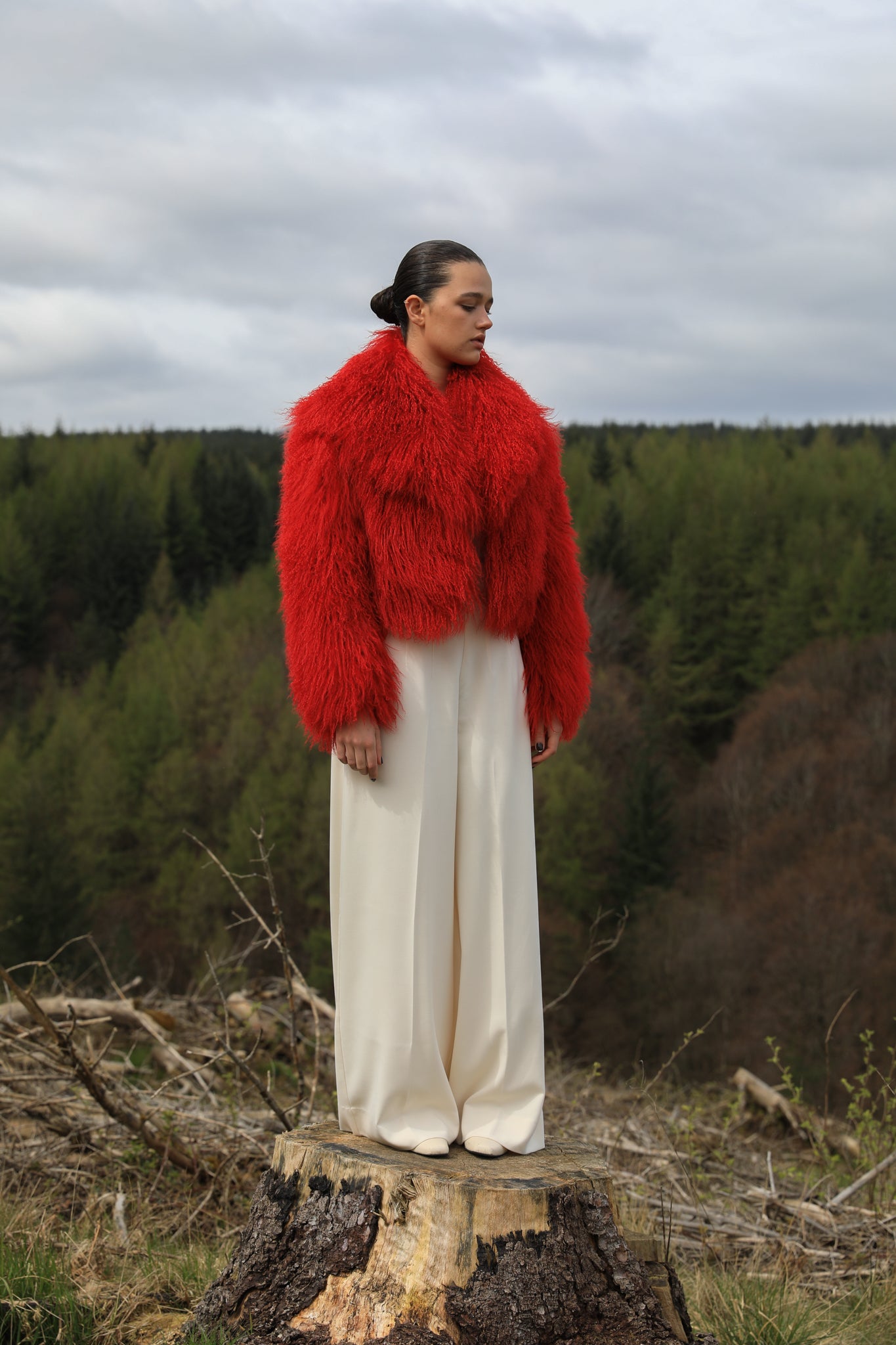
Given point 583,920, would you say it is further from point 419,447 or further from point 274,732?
point 419,447

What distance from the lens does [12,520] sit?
7444 centimetres

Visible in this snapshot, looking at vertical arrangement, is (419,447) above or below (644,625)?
above

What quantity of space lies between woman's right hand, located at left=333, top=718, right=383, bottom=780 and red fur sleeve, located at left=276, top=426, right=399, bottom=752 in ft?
0.08

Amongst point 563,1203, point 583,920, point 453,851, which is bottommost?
point 583,920

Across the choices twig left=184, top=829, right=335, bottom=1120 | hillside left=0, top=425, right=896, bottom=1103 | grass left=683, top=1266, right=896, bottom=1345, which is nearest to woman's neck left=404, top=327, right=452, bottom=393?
twig left=184, top=829, right=335, bottom=1120

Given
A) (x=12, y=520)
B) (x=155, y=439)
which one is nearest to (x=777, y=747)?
(x=12, y=520)

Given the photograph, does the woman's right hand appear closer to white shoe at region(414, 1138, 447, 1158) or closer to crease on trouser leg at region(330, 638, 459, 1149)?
crease on trouser leg at region(330, 638, 459, 1149)

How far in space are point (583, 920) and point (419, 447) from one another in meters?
38.7

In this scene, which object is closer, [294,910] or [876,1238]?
[876,1238]

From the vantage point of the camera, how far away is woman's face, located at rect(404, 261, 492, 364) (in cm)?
353

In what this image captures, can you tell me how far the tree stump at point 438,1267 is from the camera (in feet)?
9.79

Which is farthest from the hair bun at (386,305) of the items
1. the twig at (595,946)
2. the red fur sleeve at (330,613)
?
the twig at (595,946)

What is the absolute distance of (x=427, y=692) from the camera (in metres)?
3.56

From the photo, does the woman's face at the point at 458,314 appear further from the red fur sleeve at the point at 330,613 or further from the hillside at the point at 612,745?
the hillside at the point at 612,745
